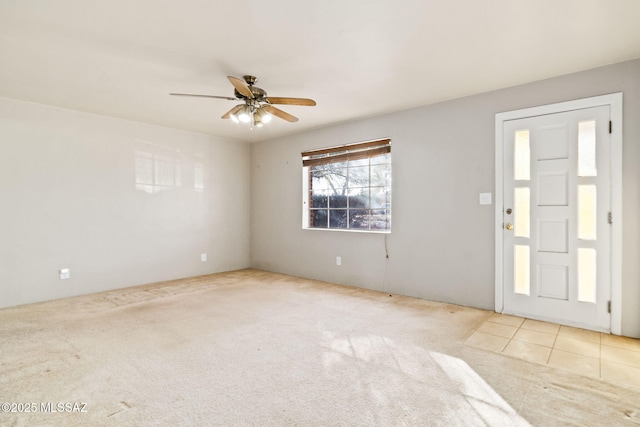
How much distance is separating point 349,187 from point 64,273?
4.00m

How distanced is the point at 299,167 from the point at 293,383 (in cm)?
384

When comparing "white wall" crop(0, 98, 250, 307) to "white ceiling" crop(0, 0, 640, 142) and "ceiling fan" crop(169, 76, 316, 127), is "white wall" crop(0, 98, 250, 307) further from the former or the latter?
"ceiling fan" crop(169, 76, 316, 127)

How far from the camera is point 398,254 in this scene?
4246mm

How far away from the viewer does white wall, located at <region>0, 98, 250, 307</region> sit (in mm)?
3799

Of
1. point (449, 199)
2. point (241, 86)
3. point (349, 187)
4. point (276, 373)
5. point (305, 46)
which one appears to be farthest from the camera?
point (349, 187)

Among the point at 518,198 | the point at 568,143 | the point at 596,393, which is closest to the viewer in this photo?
the point at 596,393

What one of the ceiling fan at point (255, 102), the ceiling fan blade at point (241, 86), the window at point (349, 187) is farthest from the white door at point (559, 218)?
the ceiling fan blade at point (241, 86)

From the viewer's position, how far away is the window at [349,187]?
14.8 feet

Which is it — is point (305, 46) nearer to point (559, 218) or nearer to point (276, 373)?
point (276, 373)

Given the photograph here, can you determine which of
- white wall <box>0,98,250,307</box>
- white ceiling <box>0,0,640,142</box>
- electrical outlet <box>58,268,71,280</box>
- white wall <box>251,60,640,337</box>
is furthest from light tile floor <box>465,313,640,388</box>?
electrical outlet <box>58,268,71,280</box>

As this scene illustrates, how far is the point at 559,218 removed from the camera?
3.13 metres

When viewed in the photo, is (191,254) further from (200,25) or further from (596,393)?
(596,393)

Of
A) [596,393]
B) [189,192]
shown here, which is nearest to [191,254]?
[189,192]

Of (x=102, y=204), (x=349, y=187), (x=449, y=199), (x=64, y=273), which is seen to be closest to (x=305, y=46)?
(x=449, y=199)
